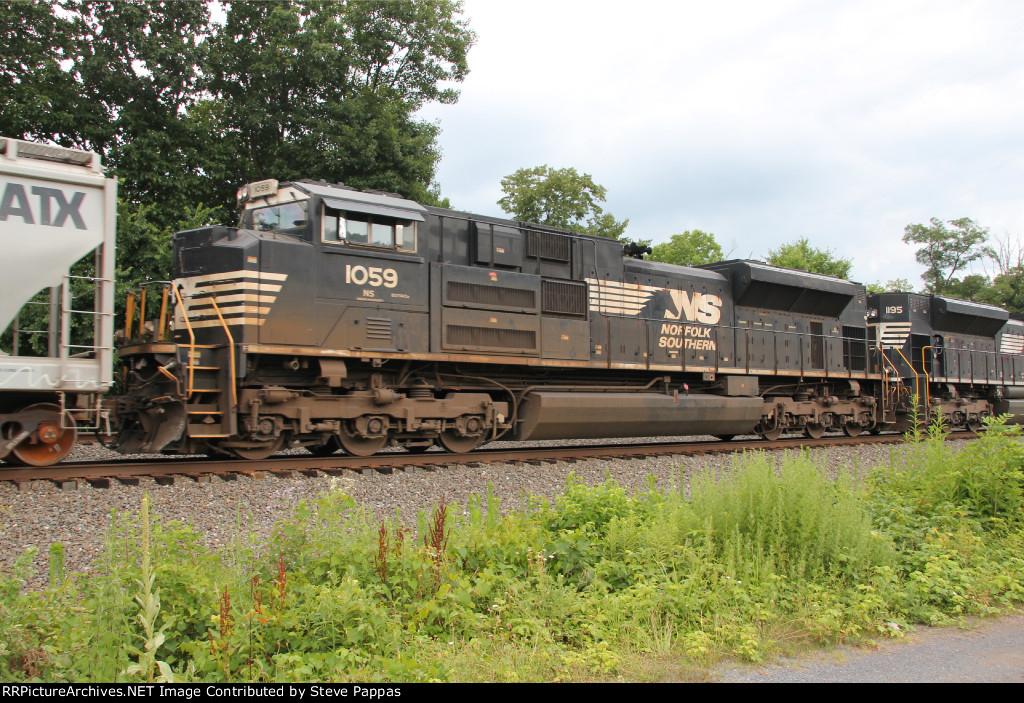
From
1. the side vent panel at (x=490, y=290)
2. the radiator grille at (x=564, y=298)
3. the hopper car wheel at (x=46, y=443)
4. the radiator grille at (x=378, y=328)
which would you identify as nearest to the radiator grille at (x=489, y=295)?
the side vent panel at (x=490, y=290)

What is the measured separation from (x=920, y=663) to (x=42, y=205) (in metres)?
8.09

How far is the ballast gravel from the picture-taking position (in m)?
5.62

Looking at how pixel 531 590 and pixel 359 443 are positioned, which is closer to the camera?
pixel 531 590

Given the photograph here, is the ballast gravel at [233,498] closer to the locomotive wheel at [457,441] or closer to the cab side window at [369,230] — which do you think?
the locomotive wheel at [457,441]

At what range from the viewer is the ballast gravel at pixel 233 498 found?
5.62 metres

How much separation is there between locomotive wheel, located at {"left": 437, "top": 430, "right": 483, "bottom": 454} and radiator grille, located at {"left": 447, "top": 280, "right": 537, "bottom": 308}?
1.99 metres

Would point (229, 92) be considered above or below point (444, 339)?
above

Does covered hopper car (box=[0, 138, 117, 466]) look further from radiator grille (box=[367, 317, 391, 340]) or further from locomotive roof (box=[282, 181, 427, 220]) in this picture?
radiator grille (box=[367, 317, 391, 340])

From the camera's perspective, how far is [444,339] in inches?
420

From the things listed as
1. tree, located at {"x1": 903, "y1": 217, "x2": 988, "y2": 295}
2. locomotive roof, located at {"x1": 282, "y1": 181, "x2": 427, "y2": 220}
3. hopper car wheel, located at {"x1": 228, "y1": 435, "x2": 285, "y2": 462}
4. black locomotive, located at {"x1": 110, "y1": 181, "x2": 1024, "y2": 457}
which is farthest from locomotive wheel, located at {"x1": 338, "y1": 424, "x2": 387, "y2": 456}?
tree, located at {"x1": 903, "y1": 217, "x2": 988, "y2": 295}

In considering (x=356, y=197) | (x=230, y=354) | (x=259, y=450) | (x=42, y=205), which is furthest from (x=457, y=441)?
(x=42, y=205)

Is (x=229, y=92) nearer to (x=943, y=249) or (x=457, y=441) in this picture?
(x=457, y=441)

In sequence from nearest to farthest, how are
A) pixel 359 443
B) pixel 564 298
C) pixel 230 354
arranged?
pixel 230 354 → pixel 359 443 → pixel 564 298

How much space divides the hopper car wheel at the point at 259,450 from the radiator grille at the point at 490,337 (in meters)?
2.74
